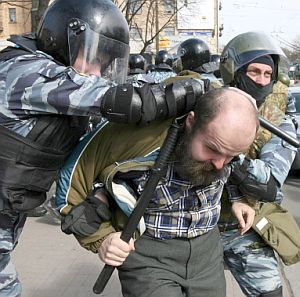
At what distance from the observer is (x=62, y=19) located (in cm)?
220

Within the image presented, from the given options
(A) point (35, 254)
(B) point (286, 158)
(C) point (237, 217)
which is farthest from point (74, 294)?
(B) point (286, 158)

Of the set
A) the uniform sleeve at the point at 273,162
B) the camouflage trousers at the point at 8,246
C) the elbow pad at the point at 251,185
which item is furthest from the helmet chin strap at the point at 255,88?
the camouflage trousers at the point at 8,246

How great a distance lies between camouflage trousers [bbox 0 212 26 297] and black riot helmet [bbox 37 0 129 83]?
695 millimetres

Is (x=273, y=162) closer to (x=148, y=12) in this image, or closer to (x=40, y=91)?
(x=40, y=91)

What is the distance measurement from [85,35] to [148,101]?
Answer: 47cm

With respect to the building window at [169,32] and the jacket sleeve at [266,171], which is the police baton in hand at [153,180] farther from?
the building window at [169,32]

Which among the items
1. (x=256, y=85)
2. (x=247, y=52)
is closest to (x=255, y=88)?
(x=256, y=85)

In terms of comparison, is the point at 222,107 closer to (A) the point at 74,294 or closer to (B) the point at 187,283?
(B) the point at 187,283

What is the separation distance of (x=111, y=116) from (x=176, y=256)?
0.67 metres

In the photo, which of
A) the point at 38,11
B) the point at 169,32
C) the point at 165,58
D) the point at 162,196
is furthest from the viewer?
the point at 169,32

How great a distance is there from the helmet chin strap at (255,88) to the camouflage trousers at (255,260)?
2.21 feet

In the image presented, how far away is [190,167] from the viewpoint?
1989 mm

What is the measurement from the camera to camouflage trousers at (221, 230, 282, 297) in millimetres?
2721

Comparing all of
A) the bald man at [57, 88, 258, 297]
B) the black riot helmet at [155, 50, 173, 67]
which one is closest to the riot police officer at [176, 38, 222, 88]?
the bald man at [57, 88, 258, 297]
